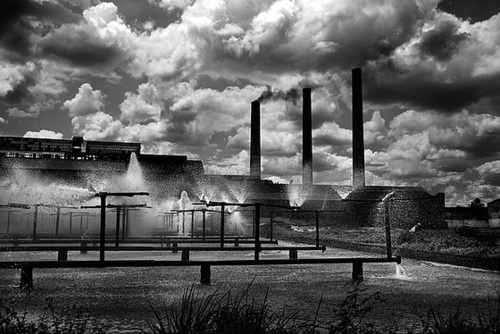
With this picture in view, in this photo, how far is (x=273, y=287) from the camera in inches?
365

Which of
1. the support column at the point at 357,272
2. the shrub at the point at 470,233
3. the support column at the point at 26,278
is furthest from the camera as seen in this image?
the shrub at the point at 470,233

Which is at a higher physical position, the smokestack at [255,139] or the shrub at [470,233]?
the smokestack at [255,139]

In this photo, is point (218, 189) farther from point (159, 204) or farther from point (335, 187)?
point (335, 187)

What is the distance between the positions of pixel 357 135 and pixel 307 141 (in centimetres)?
697

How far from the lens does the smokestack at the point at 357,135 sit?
50062mm

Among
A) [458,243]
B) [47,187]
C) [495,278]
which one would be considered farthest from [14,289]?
[47,187]

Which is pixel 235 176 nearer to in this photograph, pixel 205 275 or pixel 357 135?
pixel 357 135

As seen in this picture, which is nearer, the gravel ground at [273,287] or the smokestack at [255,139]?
the gravel ground at [273,287]

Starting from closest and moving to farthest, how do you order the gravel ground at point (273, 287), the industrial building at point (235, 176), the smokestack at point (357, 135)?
the gravel ground at point (273, 287) < the smokestack at point (357, 135) < the industrial building at point (235, 176)

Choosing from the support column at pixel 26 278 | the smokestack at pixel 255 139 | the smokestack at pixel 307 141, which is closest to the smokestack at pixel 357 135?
the smokestack at pixel 307 141

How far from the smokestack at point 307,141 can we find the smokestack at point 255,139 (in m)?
6.73

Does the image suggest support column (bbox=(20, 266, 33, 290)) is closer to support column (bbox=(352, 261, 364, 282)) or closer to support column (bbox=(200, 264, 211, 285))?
support column (bbox=(200, 264, 211, 285))

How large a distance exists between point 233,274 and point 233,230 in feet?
76.5

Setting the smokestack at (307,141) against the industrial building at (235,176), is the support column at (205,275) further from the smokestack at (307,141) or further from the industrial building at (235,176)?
the smokestack at (307,141)
